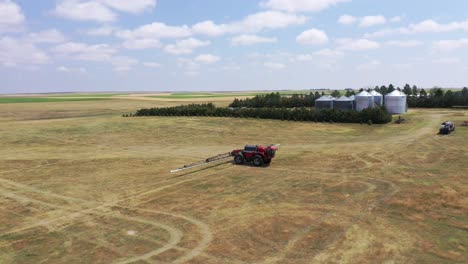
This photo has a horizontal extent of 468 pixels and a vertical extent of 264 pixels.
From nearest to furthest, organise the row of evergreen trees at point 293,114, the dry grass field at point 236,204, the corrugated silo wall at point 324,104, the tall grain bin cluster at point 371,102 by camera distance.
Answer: the dry grass field at point 236,204 → the row of evergreen trees at point 293,114 → the tall grain bin cluster at point 371,102 → the corrugated silo wall at point 324,104

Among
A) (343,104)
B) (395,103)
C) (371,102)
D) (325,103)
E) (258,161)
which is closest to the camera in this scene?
(258,161)

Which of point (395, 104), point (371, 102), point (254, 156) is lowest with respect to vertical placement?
point (254, 156)

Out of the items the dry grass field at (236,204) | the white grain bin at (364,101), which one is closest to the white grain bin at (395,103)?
the white grain bin at (364,101)

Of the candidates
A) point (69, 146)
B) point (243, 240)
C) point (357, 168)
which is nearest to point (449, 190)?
point (357, 168)

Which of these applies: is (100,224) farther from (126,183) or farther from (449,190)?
(449,190)

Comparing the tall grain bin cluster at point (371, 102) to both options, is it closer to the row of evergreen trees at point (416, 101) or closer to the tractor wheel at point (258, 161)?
the row of evergreen trees at point (416, 101)

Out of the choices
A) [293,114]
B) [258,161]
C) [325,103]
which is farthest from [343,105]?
[258,161]

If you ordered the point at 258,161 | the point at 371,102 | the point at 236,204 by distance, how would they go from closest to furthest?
the point at 236,204 < the point at 258,161 < the point at 371,102

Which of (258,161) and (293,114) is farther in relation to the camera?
(293,114)

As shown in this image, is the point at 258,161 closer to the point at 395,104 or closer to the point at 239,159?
the point at 239,159
